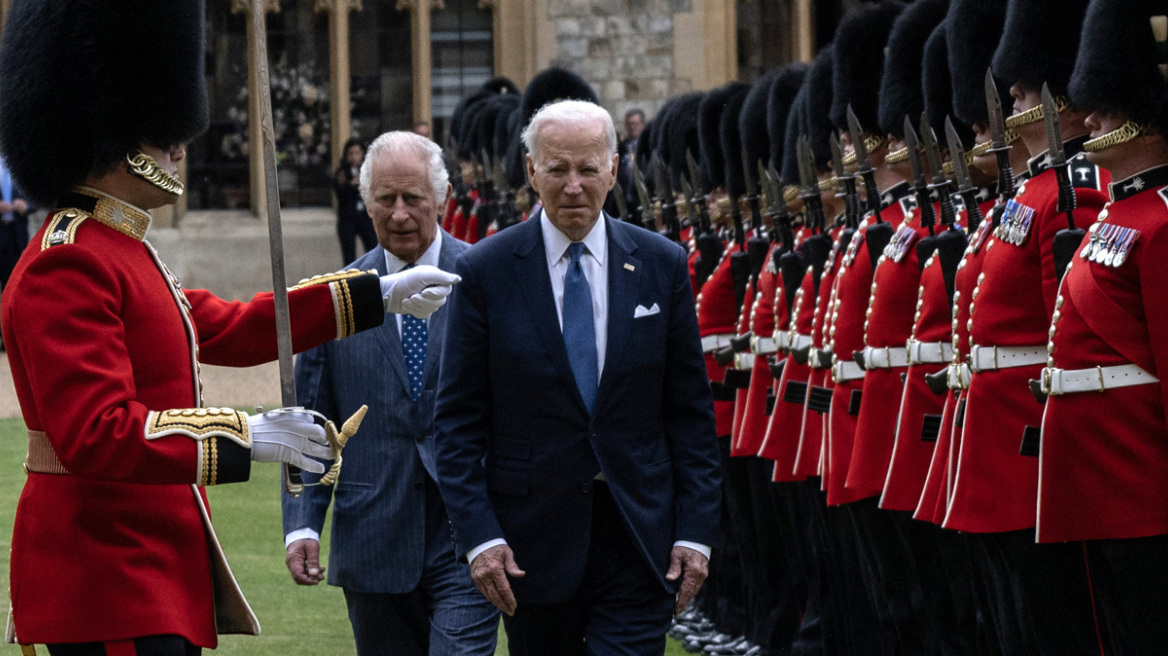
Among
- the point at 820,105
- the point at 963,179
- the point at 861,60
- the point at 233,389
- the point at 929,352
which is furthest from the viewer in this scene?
the point at 233,389

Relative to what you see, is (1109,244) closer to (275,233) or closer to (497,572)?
(497,572)

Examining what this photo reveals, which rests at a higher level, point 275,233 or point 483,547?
point 275,233

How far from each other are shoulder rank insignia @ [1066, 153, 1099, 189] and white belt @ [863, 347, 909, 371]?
1.03 meters

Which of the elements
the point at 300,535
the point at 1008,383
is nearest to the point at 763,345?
the point at 1008,383

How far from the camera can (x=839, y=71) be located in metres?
6.35

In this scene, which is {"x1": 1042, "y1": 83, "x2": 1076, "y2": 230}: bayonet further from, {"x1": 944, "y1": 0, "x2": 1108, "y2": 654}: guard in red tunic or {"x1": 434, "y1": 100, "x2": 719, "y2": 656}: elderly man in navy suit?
{"x1": 434, "y1": 100, "x2": 719, "y2": 656}: elderly man in navy suit

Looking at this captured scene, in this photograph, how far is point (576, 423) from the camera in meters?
3.63

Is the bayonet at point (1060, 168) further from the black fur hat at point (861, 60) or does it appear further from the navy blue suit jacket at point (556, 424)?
the black fur hat at point (861, 60)

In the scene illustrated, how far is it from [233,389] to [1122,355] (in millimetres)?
10159

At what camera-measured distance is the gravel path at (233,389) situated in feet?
40.9

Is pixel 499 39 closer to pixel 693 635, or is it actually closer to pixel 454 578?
pixel 693 635

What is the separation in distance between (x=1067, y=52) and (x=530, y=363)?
5.48ft

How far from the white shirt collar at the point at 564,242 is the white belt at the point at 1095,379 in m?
0.95

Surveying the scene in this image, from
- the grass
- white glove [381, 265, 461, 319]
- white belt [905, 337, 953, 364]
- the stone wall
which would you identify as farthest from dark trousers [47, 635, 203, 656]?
the stone wall
